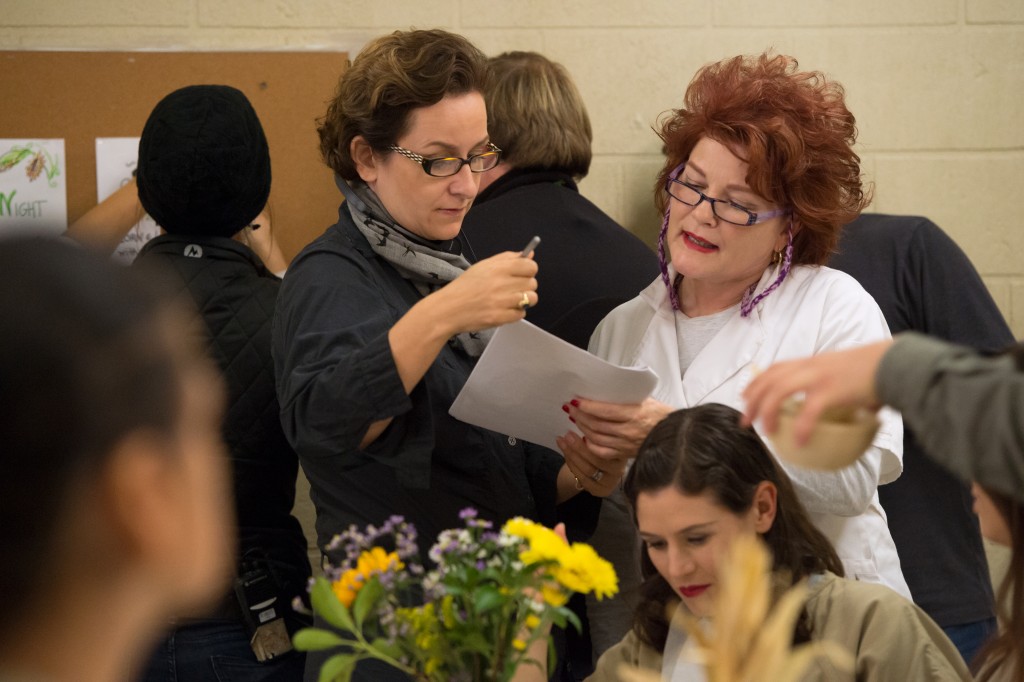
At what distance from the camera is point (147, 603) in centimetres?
76

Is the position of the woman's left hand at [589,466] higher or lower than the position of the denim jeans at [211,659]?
higher

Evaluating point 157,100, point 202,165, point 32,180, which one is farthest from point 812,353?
point 32,180

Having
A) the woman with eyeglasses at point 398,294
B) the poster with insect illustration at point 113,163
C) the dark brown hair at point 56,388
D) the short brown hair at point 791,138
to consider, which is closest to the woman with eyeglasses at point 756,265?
the short brown hair at point 791,138

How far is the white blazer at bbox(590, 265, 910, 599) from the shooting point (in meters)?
1.75

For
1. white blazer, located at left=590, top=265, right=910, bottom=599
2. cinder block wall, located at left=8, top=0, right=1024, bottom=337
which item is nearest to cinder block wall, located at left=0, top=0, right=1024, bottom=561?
cinder block wall, located at left=8, top=0, right=1024, bottom=337

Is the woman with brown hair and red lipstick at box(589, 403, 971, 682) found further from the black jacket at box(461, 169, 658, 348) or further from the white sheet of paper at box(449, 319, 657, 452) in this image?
the black jacket at box(461, 169, 658, 348)

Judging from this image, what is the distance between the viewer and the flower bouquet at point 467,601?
1.18 m

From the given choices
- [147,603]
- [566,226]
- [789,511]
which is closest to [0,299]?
[147,603]

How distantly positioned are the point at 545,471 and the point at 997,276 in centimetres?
163

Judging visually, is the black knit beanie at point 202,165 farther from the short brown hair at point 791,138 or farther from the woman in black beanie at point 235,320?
the short brown hair at point 791,138

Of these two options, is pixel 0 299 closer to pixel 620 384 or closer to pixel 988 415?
pixel 988 415

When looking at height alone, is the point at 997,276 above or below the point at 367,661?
above

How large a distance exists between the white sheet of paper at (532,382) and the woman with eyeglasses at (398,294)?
1.9 inches

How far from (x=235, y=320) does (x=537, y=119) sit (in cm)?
73
